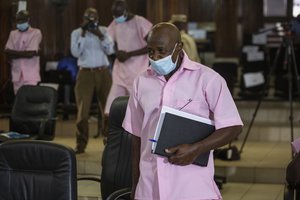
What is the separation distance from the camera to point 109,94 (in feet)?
21.5

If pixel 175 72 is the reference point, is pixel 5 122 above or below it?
below

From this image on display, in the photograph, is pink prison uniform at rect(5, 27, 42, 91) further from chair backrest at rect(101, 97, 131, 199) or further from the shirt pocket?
the shirt pocket

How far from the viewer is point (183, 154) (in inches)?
104

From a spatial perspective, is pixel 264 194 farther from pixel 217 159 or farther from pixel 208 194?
pixel 208 194

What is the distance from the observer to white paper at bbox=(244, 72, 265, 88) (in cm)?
865

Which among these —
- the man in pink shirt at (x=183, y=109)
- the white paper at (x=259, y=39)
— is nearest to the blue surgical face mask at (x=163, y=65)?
the man in pink shirt at (x=183, y=109)

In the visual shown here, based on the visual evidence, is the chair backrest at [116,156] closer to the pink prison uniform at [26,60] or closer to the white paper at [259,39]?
the pink prison uniform at [26,60]

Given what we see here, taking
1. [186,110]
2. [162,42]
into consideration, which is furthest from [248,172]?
[162,42]

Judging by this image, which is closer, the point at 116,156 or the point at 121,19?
the point at 116,156

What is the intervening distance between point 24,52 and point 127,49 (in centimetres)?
160

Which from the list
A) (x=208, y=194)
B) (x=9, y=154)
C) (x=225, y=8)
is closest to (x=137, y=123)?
(x=208, y=194)

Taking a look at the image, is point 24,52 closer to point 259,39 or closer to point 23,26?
point 23,26

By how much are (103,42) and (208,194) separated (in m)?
4.01

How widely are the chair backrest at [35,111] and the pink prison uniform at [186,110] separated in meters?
3.50
